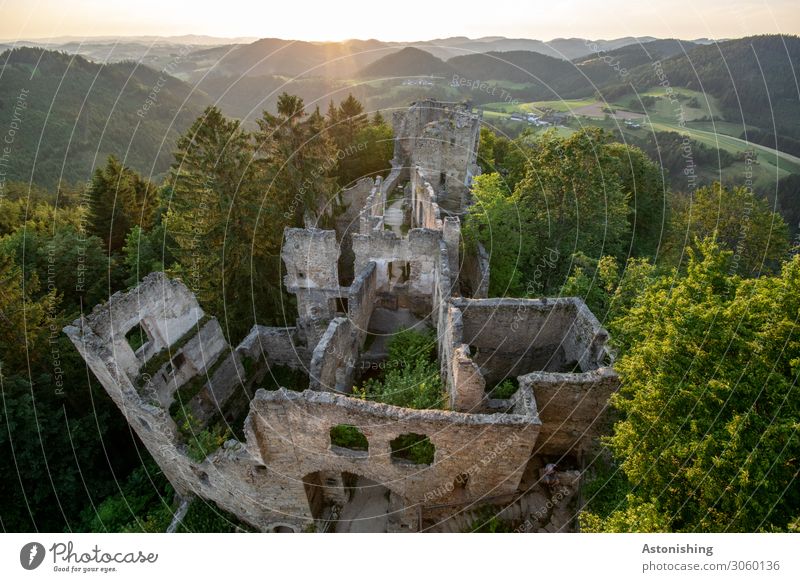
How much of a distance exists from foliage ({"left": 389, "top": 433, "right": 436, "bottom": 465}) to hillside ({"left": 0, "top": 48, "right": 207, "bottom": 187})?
7750cm

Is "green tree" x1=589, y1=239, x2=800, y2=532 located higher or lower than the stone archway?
higher

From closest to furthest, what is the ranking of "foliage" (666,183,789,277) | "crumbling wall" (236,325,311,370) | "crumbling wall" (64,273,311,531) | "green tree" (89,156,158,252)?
"crumbling wall" (64,273,311,531) → "crumbling wall" (236,325,311,370) → "foliage" (666,183,789,277) → "green tree" (89,156,158,252)

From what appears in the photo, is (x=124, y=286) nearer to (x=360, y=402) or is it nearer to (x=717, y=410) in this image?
(x=360, y=402)

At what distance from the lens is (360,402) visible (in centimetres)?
1333

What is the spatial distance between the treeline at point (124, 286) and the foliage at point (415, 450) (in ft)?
32.8

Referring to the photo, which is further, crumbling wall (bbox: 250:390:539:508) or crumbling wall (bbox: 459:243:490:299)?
crumbling wall (bbox: 459:243:490:299)

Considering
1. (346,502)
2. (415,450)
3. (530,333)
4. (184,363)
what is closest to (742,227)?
(530,333)

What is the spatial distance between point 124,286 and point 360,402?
29.3 meters

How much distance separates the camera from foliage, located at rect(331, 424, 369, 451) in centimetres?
1527

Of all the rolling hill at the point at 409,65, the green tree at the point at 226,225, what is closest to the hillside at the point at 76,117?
the rolling hill at the point at 409,65

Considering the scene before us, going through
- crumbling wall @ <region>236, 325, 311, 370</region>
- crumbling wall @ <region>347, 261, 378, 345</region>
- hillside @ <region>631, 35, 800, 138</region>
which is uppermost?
hillside @ <region>631, 35, 800, 138</region>

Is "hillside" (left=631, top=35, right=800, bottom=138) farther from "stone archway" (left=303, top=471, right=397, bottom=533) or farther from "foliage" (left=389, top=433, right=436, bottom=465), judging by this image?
"stone archway" (left=303, top=471, right=397, bottom=533)

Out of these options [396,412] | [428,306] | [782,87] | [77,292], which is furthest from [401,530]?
[782,87]

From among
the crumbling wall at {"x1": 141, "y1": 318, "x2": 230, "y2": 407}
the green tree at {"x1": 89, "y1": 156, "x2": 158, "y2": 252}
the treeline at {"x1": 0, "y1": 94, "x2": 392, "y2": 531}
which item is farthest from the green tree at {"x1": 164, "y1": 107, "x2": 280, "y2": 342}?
the green tree at {"x1": 89, "y1": 156, "x2": 158, "y2": 252}
